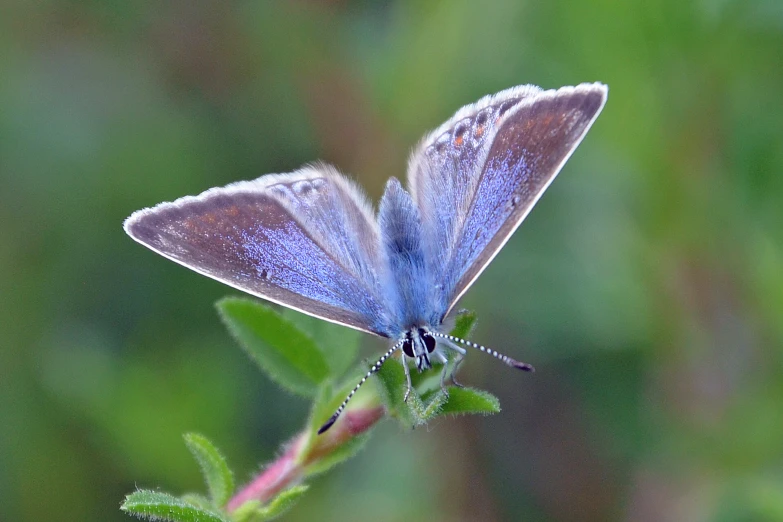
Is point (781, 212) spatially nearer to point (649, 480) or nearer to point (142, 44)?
point (649, 480)

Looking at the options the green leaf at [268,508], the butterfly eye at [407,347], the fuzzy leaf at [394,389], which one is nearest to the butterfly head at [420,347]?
the butterfly eye at [407,347]

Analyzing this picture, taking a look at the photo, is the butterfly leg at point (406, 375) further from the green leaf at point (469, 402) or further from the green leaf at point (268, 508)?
the green leaf at point (268, 508)

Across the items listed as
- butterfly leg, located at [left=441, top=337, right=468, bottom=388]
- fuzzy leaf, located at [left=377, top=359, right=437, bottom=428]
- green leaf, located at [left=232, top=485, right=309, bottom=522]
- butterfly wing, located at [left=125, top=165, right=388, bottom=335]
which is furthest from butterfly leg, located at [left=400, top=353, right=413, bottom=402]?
green leaf, located at [left=232, top=485, right=309, bottom=522]

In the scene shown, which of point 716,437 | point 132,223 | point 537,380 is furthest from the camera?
point 537,380

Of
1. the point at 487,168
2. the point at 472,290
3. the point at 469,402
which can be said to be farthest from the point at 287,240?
the point at 472,290

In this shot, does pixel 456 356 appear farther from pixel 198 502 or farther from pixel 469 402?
pixel 198 502

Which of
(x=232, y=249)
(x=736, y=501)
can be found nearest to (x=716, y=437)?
(x=736, y=501)

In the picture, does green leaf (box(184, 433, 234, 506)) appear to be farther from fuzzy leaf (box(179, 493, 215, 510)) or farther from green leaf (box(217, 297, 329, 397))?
green leaf (box(217, 297, 329, 397))
